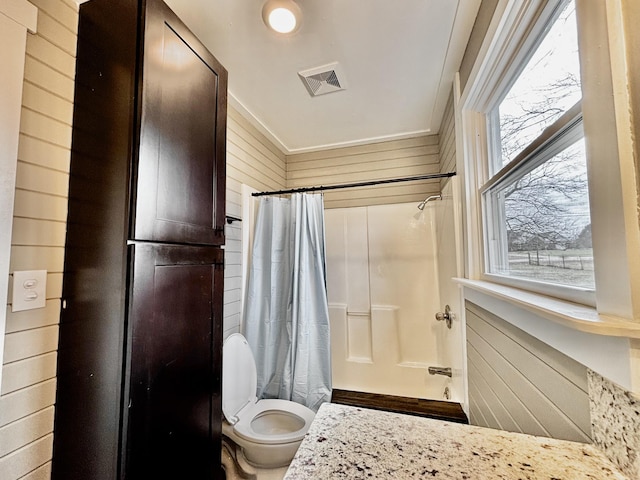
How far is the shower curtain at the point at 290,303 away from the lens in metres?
1.97

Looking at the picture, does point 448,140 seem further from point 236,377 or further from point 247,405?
point 247,405

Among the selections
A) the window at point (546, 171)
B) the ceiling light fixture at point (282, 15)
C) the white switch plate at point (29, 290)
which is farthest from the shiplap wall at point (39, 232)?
the window at point (546, 171)

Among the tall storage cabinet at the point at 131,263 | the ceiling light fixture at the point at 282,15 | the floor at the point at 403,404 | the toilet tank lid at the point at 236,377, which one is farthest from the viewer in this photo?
the floor at the point at 403,404

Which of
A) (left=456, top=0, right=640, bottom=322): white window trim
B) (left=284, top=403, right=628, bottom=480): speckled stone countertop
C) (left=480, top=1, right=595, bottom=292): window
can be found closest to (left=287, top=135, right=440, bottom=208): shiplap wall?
(left=480, top=1, right=595, bottom=292): window

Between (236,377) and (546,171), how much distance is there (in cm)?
182

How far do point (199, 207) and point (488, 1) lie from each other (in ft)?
4.92

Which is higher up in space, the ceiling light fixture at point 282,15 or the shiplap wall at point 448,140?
the ceiling light fixture at point 282,15

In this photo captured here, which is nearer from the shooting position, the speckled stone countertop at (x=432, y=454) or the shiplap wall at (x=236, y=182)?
the speckled stone countertop at (x=432, y=454)

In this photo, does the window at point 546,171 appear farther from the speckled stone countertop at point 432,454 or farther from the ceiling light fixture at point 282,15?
the ceiling light fixture at point 282,15

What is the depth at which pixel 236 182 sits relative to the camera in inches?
81.3

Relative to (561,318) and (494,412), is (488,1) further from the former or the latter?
(494,412)

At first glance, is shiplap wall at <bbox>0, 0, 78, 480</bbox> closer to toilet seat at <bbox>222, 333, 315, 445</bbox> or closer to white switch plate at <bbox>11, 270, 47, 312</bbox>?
white switch plate at <bbox>11, 270, 47, 312</bbox>

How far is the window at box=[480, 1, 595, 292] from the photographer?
697mm

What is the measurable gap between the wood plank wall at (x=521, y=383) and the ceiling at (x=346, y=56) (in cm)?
142
